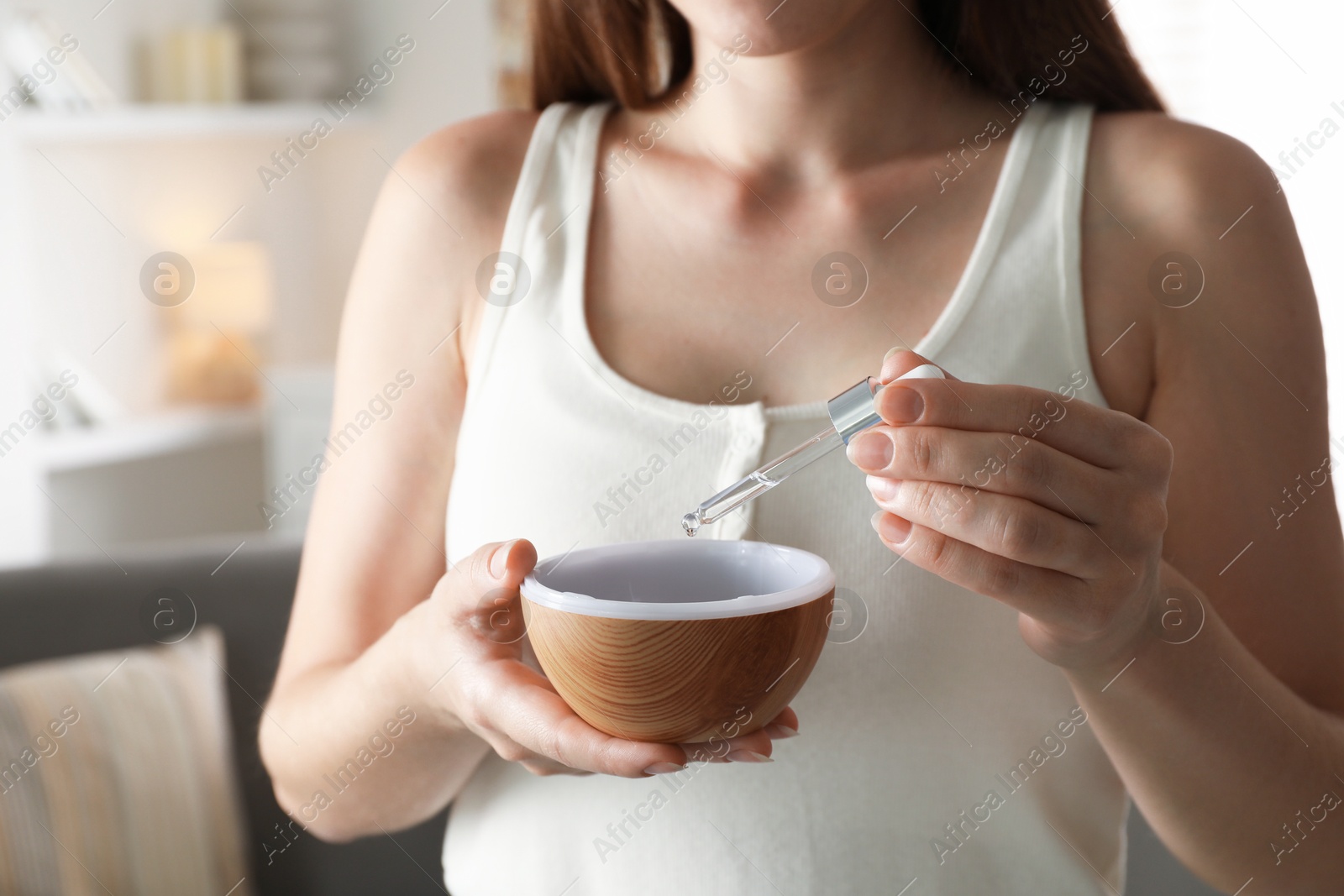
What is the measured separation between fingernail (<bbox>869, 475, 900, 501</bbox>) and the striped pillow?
1082 mm

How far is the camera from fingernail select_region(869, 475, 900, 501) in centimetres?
51

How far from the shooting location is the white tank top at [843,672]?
679mm

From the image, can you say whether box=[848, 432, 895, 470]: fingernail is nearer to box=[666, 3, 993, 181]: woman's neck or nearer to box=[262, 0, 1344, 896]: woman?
box=[262, 0, 1344, 896]: woman

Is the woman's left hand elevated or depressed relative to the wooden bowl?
elevated

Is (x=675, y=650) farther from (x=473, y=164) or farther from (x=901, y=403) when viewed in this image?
(x=473, y=164)

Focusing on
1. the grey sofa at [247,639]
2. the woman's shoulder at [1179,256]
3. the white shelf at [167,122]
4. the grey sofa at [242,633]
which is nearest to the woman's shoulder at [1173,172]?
the woman's shoulder at [1179,256]

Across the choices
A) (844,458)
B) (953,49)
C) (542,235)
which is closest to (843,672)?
(844,458)

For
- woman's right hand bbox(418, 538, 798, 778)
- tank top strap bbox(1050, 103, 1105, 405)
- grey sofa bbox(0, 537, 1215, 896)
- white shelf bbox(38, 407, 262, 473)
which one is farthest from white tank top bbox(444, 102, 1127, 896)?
white shelf bbox(38, 407, 262, 473)

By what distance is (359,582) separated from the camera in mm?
761

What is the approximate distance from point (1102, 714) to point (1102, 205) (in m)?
0.31

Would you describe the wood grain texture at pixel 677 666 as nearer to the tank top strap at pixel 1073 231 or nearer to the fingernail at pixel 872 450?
the fingernail at pixel 872 450

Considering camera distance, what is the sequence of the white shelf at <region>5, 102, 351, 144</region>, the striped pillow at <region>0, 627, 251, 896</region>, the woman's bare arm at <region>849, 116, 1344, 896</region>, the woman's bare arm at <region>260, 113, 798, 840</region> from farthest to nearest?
the white shelf at <region>5, 102, 351, 144</region>, the striped pillow at <region>0, 627, 251, 896</region>, the woman's bare arm at <region>260, 113, 798, 840</region>, the woman's bare arm at <region>849, 116, 1344, 896</region>

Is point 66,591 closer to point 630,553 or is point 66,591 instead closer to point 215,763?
point 215,763

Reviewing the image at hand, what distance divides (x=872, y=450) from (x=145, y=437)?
2.30 metres
